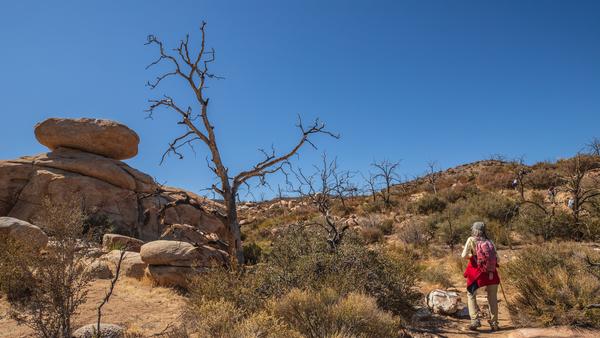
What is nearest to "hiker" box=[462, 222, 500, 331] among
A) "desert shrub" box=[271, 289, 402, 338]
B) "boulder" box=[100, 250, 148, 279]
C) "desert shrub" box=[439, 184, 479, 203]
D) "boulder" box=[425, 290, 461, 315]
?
"boulder" box=[425, 290, 461, 315]

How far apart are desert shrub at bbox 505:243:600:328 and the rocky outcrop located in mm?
10377

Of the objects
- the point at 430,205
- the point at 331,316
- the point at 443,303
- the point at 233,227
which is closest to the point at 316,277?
the point at 331,316

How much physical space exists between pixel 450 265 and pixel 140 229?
42.2 ft

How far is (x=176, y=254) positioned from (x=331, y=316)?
6.14 meters

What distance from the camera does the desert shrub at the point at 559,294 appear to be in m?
5.62

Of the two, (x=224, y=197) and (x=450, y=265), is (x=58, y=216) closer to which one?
(x=224, y=197)

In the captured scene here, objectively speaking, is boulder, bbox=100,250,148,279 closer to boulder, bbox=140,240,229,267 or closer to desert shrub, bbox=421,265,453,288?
boulder, bbox=140,240,229,267

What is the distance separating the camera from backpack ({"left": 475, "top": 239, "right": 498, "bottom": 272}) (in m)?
6.25

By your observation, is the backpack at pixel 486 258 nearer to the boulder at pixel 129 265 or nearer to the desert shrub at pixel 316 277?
the desert shrub at pixel 316 277

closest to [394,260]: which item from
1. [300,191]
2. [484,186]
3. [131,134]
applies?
[300,191]

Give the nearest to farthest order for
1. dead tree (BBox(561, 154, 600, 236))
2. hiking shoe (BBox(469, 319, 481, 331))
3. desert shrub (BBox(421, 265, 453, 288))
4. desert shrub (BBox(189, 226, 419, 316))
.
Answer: desert shrub (BBox(189, 226, 419, 316)) < hiking shoe (BBox(469, 319, 481, 331)) < desert shrub (BBox(421, 265, 453, 288)) < dead tree (BBox(561, 154, 600, 236))

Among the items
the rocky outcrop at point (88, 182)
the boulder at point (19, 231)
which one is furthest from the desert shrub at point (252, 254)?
the boulder at point (19, 231)

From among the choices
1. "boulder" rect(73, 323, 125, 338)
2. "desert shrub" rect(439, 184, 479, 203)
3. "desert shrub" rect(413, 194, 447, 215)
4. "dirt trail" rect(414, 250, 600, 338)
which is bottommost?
"dirt trail" rect(414, 250, 600, 338)

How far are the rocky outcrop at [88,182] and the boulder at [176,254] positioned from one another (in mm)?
4097
